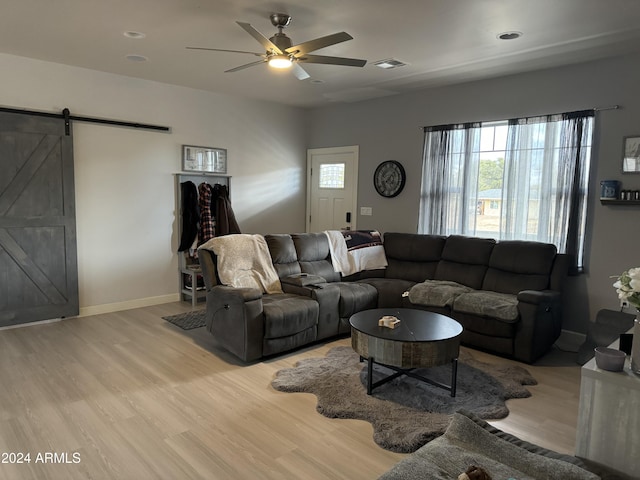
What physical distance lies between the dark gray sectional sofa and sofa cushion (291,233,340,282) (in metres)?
0.01

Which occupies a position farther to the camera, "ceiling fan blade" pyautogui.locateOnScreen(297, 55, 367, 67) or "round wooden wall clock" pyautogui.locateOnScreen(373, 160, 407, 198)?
"round wooden wall clock" pyautogui.locateOnScreen(373, 160, 407, 198)

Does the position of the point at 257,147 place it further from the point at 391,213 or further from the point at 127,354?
the point at 127,354

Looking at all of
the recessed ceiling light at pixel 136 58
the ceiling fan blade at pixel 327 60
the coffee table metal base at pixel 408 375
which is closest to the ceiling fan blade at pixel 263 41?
the ceiling fan blade at pixel 327 60

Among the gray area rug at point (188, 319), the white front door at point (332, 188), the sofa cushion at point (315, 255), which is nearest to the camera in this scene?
the gray area rug at point (188, 319)

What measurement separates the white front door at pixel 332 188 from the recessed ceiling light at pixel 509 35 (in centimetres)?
291

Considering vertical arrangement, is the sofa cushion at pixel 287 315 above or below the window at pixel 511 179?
below

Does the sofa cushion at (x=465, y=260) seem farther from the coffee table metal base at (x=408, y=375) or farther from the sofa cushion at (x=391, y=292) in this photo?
the coffee table metal base at (x=408, y=375)

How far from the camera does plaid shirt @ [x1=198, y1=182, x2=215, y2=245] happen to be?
5625 mm

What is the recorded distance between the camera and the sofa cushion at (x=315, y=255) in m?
4.75

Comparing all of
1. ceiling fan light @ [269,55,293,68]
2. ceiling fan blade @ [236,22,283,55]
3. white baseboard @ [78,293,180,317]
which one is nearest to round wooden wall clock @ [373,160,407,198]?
ceiling fan light @ [269,55,293,68]

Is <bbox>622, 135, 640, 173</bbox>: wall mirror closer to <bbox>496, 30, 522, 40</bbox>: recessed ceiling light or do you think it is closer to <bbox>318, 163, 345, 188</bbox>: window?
<bbox>496, 30, 522, 40</bbox>: recessed ceiling light

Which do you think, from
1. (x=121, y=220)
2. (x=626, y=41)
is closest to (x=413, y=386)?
(x=626, y=41)

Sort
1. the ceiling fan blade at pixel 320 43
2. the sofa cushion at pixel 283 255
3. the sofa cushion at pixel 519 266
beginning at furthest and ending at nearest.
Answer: the sofa cushion at pixel 283 255 < the sofa cushion at pixel 519 266 < the ceiling fan blade at pixel 320 43

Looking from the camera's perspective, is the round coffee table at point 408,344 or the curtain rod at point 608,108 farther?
the curtain rod at point 608,108
